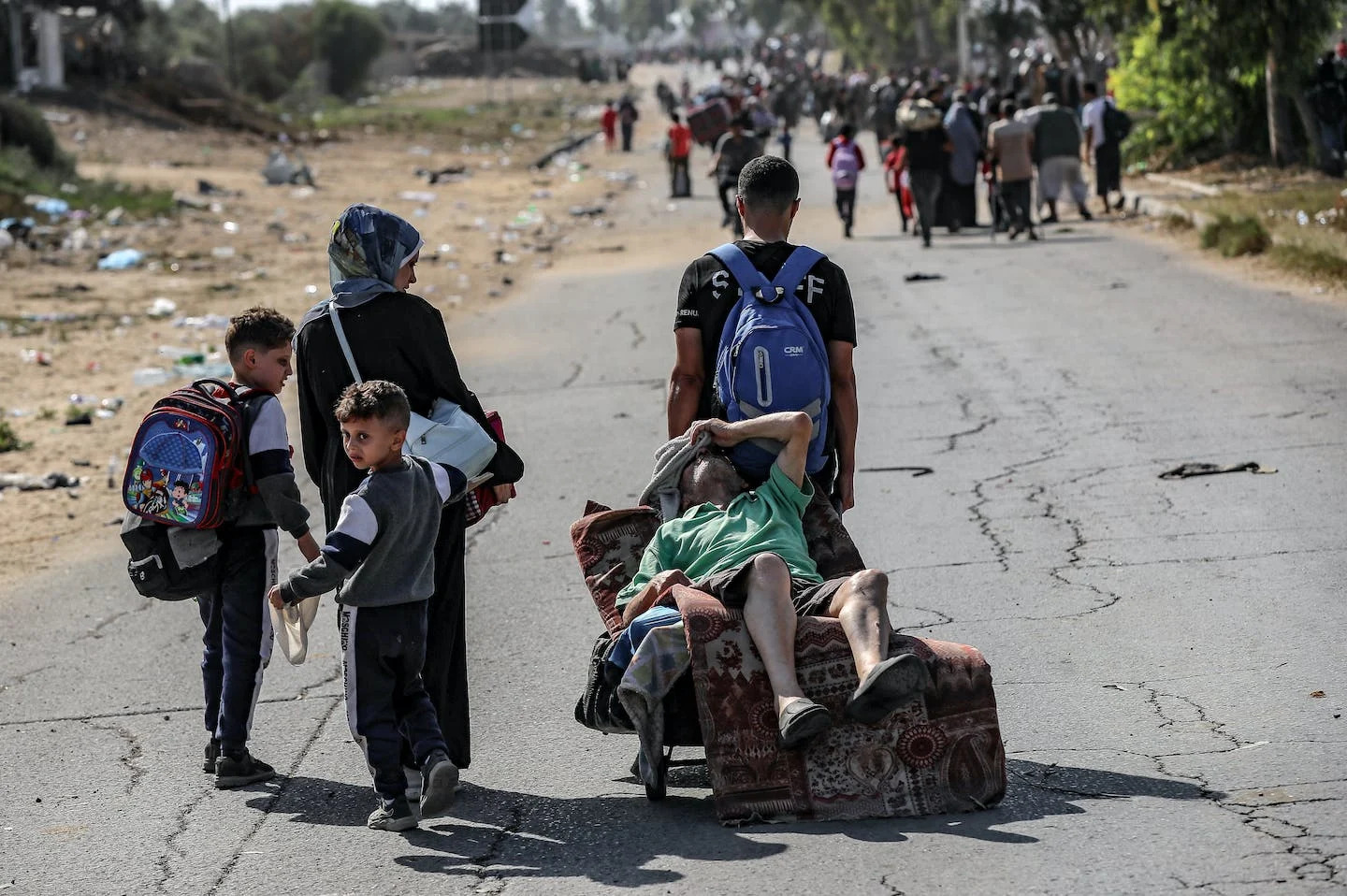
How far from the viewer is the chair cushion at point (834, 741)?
4.73 m

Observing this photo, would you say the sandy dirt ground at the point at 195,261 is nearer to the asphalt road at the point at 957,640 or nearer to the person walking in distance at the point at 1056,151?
the asphalt road at the point at 957,640

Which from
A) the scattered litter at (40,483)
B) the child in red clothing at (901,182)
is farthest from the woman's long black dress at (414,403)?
the child in red clothing at (901,182)

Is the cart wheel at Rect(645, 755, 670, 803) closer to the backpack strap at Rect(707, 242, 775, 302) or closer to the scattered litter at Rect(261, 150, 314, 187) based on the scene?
the backpack strap at Rect(707, 242, 775, 302)

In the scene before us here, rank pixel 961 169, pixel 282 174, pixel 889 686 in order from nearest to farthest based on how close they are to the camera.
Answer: pixel 889 686, pixel 961 169, pixel 282 174

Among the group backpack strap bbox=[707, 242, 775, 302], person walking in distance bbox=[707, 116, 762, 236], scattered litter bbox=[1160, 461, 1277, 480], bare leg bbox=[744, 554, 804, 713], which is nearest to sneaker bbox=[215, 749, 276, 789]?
bare leg bbox=[744, 554, 804, 713]

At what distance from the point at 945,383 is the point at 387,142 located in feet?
129

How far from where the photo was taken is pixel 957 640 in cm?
644

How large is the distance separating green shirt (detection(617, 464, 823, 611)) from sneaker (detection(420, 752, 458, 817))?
0.71 metres

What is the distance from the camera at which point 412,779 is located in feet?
16.9

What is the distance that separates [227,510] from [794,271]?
1.88 metres

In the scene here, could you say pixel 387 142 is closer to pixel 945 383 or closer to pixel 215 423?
pixel 945 383

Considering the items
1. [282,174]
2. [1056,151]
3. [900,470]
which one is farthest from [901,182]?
[282,174]

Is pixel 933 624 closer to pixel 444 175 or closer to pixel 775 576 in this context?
pixel 775 576

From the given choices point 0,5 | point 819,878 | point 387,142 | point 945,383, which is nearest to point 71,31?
point 0,5
